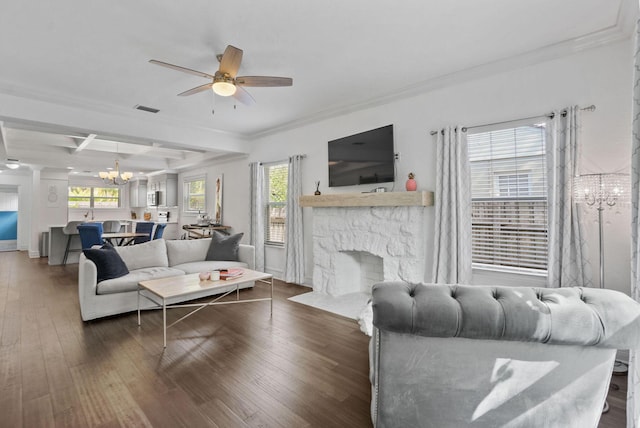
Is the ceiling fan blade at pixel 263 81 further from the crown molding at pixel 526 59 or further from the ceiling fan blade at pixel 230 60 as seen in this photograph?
the crown molding at pixel 526 59

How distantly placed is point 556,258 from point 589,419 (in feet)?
5.67

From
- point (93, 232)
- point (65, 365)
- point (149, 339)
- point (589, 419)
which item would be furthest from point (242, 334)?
point (93, 232)

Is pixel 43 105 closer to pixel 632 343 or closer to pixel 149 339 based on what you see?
pixel 149 339

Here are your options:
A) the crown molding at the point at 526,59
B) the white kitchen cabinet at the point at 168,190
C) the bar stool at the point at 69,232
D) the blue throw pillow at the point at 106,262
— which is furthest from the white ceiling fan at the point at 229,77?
the white kitchen cabinet at the point at 168,190

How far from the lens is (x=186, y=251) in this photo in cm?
479

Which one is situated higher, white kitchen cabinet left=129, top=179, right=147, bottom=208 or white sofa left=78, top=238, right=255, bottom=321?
white kitchen cabinet left=129, top=179, right=147, bottom=208

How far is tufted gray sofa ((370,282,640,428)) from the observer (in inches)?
49.7

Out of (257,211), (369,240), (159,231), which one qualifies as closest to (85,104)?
(257,211)

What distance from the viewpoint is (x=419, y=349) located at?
54.6 inches

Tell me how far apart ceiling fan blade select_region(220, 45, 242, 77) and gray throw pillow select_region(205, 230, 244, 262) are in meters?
2.87

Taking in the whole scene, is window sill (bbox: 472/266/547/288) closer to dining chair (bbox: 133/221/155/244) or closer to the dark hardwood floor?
the dark hardwood floor

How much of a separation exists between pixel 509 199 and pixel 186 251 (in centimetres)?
442

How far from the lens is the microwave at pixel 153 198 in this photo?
911 cm

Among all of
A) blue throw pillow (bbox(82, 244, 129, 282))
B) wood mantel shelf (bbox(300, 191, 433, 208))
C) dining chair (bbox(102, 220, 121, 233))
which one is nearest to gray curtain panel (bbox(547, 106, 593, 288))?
wood mantel shelf (bbox(300, 191, 433, 208))
